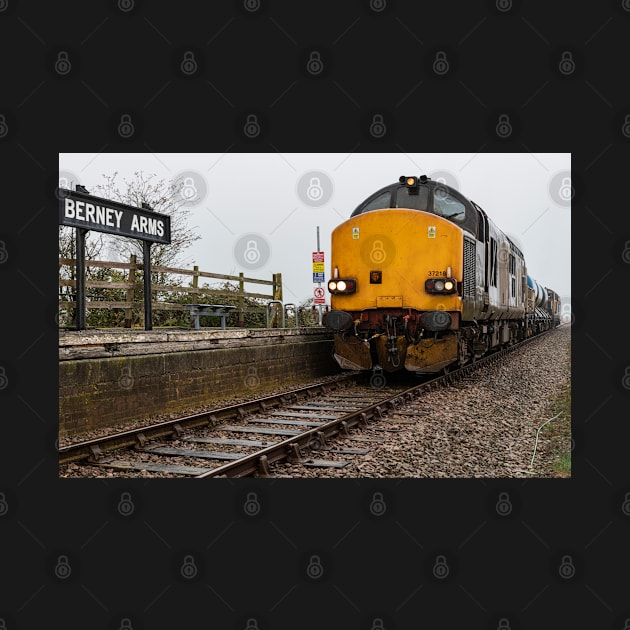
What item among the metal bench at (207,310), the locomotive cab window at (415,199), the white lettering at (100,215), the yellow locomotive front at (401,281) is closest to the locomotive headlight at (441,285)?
the yellow locomotive front at (401,281)

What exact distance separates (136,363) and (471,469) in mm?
4543

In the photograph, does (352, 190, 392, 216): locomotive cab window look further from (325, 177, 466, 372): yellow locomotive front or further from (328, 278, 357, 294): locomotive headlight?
(328, 278, 357, 294): locomotive headlight

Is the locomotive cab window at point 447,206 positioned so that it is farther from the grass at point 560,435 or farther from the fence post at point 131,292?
the fence post at point 131,292

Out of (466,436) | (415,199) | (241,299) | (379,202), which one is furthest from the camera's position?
(241,299)

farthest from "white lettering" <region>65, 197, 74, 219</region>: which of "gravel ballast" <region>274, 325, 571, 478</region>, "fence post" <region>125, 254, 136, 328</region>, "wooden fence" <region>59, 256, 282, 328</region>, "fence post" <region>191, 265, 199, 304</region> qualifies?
"fence post" <region>191, 265, 199, 304</region>

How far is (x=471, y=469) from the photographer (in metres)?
6.61

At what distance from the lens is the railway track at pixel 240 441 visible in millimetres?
6203

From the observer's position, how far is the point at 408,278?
454 inches

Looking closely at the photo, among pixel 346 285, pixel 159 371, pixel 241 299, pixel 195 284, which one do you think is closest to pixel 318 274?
pixel 241 299

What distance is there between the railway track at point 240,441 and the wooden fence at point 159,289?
394 centimetres

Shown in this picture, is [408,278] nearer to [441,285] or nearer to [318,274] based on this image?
[441,285]

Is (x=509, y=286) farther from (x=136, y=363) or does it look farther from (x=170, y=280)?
(x=136, y=363)

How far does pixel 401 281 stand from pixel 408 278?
134mm

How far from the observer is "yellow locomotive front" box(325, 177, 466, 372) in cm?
1128
